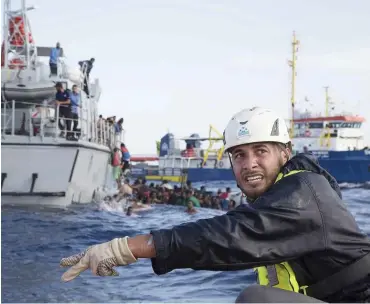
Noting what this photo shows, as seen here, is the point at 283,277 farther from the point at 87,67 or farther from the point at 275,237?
the point at 87,67

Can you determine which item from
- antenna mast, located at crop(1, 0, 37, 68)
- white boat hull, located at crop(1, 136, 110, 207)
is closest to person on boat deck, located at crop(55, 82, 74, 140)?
white boat hull, located at crop(1, 136, 110, 207)

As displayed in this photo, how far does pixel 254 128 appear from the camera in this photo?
262 cm

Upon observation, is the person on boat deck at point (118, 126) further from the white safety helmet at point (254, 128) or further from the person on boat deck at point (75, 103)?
the white safety helmet at point (254, 128)

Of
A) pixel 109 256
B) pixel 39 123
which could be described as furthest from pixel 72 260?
pixel 39 123

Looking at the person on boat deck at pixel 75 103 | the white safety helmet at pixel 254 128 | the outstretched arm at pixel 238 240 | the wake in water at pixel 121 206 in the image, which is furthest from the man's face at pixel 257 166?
the person on boat deck at pixel 75 103

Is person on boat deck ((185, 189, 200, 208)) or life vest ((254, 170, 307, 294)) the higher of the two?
life vest ((254, 170, 307, 294))

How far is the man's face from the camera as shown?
8.55ft

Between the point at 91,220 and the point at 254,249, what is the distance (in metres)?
14.6

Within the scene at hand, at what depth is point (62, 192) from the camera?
18453 mm

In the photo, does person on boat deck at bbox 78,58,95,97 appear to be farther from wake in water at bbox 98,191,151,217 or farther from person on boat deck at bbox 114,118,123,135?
wake in water at bbox 98,191,151,217

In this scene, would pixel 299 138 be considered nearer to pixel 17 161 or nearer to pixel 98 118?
pixel 98 118

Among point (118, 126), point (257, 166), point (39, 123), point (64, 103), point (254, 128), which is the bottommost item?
point (257, 166)

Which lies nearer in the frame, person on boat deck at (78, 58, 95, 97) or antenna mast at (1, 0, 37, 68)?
antenna mast at (1, 0, 37, 68)

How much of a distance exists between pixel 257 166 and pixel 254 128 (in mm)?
163
